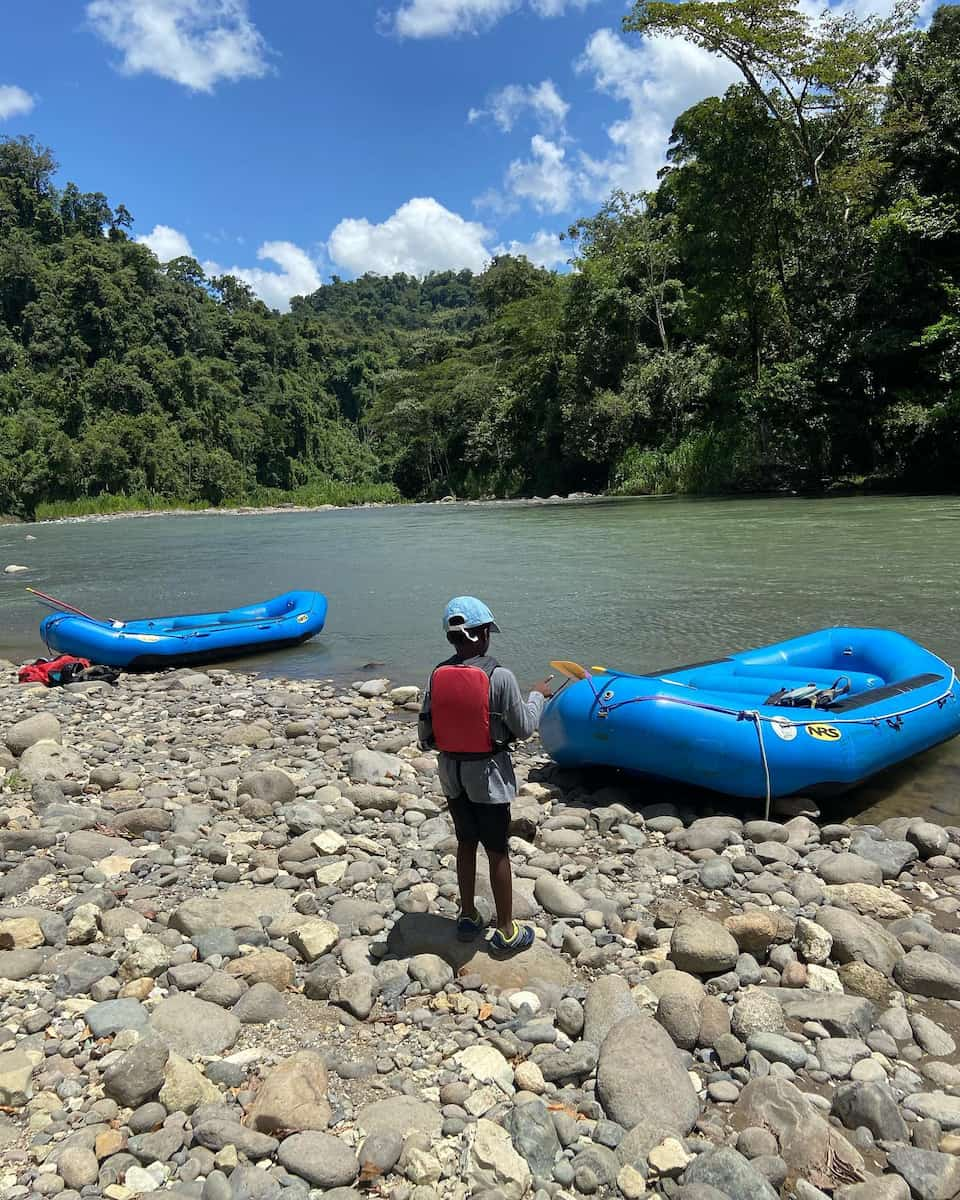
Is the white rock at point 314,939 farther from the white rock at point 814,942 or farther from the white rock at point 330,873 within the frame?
the white rock at point 814,942

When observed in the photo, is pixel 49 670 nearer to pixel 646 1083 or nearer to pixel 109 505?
pixel 646 1083

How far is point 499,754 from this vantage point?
10.3 ft

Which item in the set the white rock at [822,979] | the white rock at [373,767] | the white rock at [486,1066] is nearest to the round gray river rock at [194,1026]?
the white rock at [486,1066]

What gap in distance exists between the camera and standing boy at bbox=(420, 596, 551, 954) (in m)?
3.09

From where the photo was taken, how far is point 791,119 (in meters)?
24.5

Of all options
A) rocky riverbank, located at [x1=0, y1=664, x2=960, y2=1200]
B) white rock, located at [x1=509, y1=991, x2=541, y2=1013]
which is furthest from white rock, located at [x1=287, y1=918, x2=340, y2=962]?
white rock, located at [x1=509, y1=991, x2=541, y2=1013]

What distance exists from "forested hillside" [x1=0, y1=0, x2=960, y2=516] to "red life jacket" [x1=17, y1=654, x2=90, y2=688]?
1999 cm

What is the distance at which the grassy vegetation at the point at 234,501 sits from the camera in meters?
50.3

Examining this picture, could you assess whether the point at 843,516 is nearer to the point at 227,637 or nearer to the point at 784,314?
the point at 784,314

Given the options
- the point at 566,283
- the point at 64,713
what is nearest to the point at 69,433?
the point at 566,283

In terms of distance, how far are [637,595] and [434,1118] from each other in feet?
31.7

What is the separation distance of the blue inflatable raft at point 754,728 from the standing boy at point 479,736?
5.57 ft

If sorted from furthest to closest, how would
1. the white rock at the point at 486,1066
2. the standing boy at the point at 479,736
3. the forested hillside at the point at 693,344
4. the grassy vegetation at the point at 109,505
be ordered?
the grassy vegetation at the point at 109,505 < the forested hillside at the point at 693,344 < the standing boy at the point at 479,736 < the white rock at the point at 486,1066

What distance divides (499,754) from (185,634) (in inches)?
282
